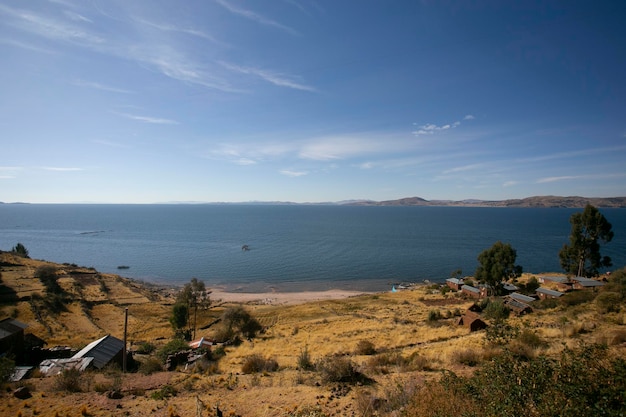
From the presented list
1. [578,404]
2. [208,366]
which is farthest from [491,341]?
[208,366]

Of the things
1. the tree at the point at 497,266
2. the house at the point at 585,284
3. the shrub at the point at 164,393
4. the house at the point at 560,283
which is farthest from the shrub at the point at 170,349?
the house at the point at 585,284

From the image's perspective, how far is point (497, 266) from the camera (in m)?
41.2

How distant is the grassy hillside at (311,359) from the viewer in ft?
33.7

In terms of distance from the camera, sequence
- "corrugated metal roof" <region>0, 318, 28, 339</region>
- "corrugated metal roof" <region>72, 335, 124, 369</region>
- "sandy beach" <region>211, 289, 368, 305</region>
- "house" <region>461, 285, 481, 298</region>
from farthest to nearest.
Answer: "sandy beach" <region>211, 289, 368, 305</region>
"house" <region>461, 285, 481, 298</region>
"corrugated metal roof" <region>0, 318, 28, 339</region>
"corrugated metal roof" <region>72, 335, 124, 369</region>

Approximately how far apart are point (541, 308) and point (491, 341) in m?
18.1

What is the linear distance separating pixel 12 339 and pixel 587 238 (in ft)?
229

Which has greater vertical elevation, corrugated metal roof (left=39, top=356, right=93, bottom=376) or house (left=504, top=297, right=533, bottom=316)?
corrugated metal roof (left=39, top=356, right=93, bottom=376)

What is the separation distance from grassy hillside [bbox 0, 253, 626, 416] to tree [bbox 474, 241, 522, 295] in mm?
7791

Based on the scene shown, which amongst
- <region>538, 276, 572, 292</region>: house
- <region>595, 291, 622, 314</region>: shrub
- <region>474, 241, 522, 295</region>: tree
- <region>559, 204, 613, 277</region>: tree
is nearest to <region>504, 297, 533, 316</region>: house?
<region>595, 291, 622, 314</region>: shrub

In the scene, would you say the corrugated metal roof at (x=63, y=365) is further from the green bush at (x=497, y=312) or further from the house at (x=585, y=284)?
the house at (x=585, y=284)

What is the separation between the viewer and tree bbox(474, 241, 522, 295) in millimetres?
41194

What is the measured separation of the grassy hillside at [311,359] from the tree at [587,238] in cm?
2780

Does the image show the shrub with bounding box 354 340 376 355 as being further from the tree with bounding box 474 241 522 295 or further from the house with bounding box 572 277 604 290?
the house with bounding box 572 277 604 290

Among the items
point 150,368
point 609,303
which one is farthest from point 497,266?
point 150,368
